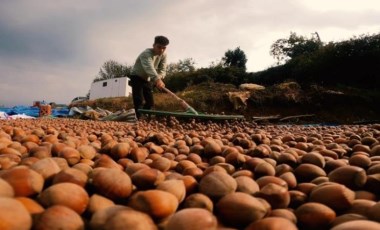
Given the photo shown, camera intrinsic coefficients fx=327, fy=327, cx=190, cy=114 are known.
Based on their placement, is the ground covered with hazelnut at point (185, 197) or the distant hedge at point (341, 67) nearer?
the ground covered with hazelnut at point (185, 197)

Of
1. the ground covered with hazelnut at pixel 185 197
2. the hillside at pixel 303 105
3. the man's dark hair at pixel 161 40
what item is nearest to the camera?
the ground covered with hazelnut at pixel 185 197

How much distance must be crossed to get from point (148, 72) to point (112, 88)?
17433mm

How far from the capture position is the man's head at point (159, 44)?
19.6ft

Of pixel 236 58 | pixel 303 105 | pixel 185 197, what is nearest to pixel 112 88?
pixel 236 58

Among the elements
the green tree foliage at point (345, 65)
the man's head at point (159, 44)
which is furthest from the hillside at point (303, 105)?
the man's head at point (159, 44)

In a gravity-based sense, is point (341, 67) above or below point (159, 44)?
above

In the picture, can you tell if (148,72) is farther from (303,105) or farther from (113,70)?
(113,70)

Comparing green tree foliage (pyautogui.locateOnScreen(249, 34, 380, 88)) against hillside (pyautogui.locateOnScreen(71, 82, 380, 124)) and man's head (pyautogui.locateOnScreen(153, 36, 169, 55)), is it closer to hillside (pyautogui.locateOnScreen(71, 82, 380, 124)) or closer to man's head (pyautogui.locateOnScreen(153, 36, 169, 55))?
hillside (pyautogui.locateOnScreen(71, 82, 380, 124))

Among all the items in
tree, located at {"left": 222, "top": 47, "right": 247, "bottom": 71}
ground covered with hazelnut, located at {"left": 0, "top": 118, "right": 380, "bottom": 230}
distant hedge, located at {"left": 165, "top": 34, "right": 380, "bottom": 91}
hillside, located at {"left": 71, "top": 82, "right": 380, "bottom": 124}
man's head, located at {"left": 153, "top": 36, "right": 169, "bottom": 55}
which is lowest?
ground covered with hazelnut, located at {"left": 0, "top": 118, "right": 380, "bottom": 230}

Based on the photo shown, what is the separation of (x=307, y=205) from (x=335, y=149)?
48.2 inches

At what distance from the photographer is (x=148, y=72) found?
19.8 feet

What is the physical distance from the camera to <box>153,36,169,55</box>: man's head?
597 cm

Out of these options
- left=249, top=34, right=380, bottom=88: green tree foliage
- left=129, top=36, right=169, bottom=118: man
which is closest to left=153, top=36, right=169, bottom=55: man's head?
left=129, top=36, right=169, bottom=118: man

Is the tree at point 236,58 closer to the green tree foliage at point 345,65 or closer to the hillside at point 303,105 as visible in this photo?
the green tree foliage at point 345,65
